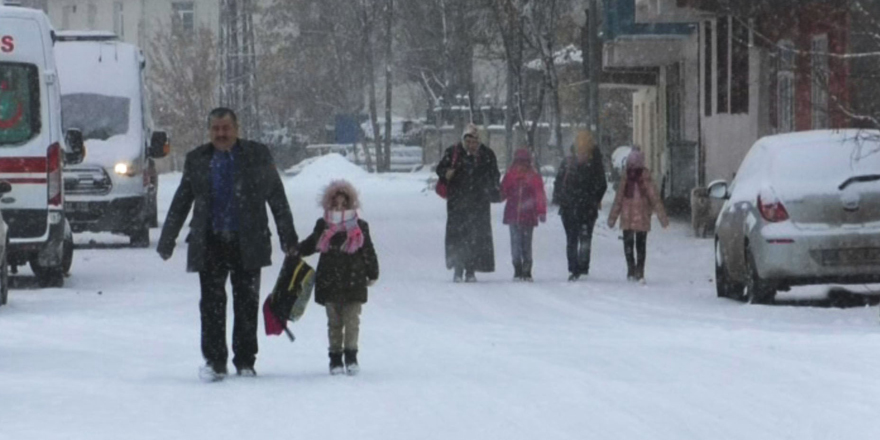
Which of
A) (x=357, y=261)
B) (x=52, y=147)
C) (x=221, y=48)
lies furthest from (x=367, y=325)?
(x=221, y=48)

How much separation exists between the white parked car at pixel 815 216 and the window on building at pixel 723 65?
706 inches

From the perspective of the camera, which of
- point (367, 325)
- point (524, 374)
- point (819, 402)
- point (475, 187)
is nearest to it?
point (819, 402)

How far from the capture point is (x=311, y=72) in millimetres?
93188

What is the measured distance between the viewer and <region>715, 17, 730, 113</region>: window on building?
122ft

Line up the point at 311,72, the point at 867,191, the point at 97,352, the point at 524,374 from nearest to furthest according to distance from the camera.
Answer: the point at 524,374
the point at 97,352
the point at 867,191
the point at 311,72

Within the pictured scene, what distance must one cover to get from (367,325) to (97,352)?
298 centimetres

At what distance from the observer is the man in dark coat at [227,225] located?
12641mm

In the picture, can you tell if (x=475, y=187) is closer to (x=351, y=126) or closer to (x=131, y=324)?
(x=131, y=324)

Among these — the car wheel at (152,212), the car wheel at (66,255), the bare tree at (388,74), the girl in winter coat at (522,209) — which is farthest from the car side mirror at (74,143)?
the bare tree at (388,74)

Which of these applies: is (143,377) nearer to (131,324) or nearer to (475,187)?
(131,324)

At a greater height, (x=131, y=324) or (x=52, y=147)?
(x=52, y=147)

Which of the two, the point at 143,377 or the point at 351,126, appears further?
the point at 351,126

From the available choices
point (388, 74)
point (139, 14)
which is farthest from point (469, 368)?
point (139, 14)

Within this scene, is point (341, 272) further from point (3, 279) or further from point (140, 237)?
point (140, 237)
